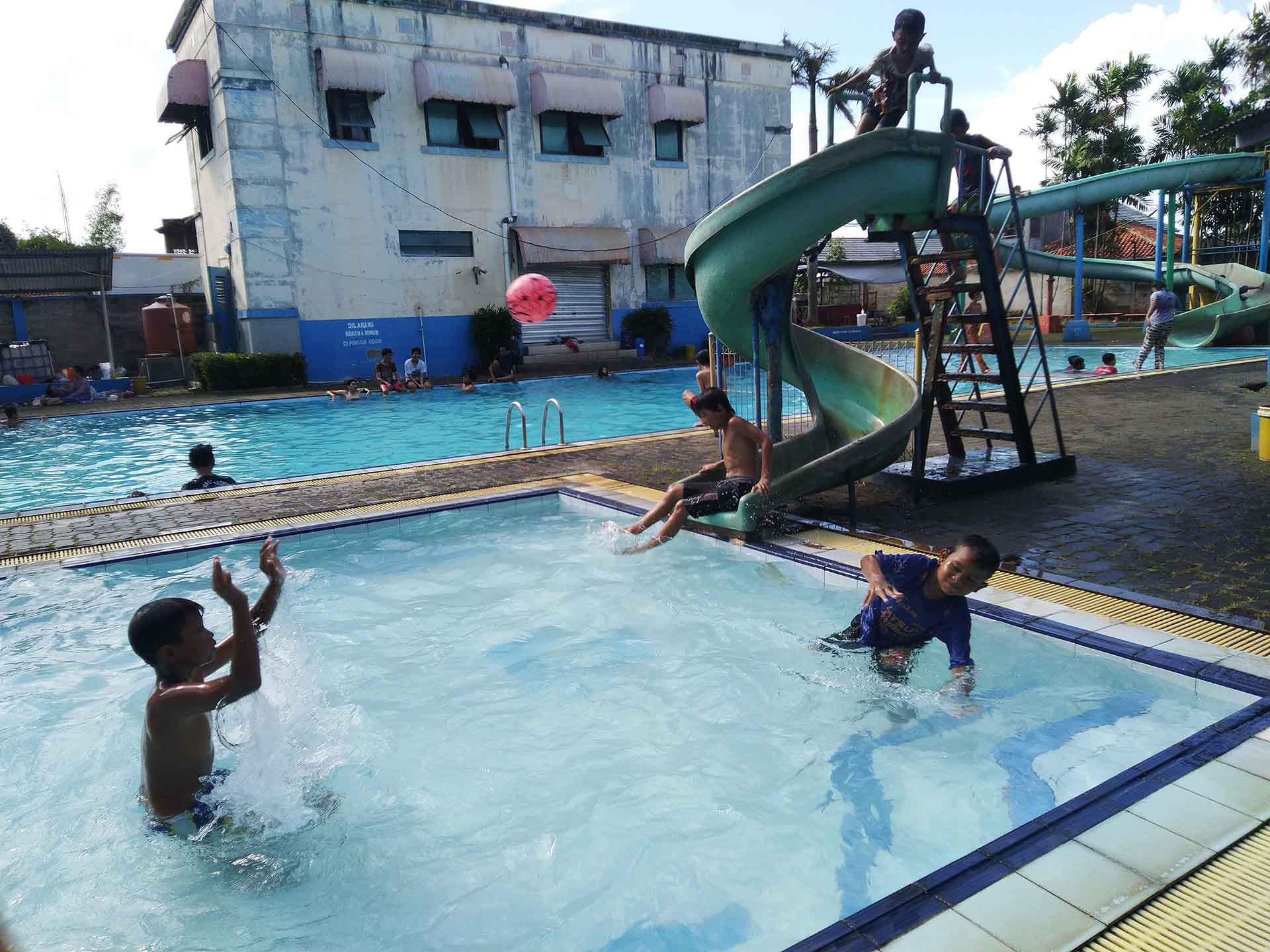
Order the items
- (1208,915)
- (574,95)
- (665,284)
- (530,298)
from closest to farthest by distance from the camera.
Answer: (1208,915)
(530,298)
(574,95)
(665,284)

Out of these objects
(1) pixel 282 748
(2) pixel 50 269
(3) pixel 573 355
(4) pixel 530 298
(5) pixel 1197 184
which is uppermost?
(5) pixel 1197 184

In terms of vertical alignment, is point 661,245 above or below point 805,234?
above

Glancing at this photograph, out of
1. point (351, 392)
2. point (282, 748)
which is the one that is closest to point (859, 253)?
point (351, 392)

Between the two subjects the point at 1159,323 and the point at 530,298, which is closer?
the point at 1159,323

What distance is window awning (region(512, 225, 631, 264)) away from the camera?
27.0 meters

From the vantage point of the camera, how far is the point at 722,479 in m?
7.44

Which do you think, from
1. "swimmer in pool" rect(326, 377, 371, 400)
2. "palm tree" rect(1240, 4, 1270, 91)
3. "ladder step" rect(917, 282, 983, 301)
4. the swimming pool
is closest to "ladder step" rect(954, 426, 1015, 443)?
"ladder step" rect(917, 282, 983, 301)

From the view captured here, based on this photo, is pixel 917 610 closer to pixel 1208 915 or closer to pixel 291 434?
pixel 1208 915

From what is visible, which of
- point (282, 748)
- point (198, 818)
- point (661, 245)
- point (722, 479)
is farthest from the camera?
point (661, 245)

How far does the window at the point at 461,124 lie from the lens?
2564cm

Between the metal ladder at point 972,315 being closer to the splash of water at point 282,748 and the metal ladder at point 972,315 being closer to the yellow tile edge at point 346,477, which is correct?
the yellow tile edge at point 346,477

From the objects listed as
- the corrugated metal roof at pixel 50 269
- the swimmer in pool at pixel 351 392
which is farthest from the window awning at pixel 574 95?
the corrugated metal roof at pixel 50 269

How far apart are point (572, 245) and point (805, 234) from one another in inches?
864

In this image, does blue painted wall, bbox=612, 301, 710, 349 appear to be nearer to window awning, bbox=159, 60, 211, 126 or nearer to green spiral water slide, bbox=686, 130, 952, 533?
window awning, bbox=159, 60, 211, 126
